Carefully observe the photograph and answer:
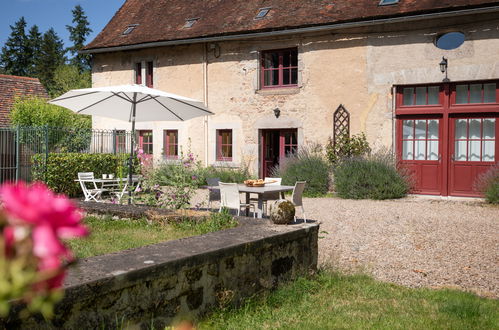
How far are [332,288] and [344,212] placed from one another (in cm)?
524

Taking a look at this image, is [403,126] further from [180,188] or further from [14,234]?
[14,234]

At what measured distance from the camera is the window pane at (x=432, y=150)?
13156 mm

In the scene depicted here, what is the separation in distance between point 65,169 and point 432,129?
925 centimetres

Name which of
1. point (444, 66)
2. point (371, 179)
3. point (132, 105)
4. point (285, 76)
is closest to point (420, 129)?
point (444, 66)

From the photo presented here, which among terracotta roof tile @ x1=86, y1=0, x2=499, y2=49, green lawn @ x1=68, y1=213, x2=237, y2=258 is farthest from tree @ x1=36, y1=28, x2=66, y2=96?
green lawn @ x1=68, y1=213, x2=237, y2=258

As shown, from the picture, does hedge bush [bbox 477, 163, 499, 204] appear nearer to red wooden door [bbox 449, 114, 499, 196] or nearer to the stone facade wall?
red wooden door [bbox 449, 114, 499, 196]

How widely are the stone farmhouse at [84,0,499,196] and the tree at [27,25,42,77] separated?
118ft

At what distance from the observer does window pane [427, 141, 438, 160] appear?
13.2m

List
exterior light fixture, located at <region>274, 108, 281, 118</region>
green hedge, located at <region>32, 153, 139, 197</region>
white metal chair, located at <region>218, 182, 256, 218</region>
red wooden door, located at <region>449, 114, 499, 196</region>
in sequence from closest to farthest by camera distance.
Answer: white metal chair, located at <region>218, 182, 256, 218</region> < green hedge, located at <region>32, 153, 139, 197</region> < red wooden door, located at <region>449, 114, 499, 196</region> < exterior light fixture, located at <region>274, 108, 281, 118</region>

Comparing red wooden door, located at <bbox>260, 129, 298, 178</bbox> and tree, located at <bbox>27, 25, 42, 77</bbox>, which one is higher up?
tree, located at <bbox>27, 25, 42, 77</bbox>

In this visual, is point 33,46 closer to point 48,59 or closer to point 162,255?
point 48,59

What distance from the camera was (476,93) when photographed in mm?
12656

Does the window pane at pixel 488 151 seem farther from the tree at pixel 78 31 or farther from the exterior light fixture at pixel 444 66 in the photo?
the tree at pixel 78 31

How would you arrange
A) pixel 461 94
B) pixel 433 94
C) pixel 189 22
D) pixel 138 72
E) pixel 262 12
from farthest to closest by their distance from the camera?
pixel 138 72 < pixel 189 22 < pixel 262 12 < pixel 433 94 < pixel 461 94
